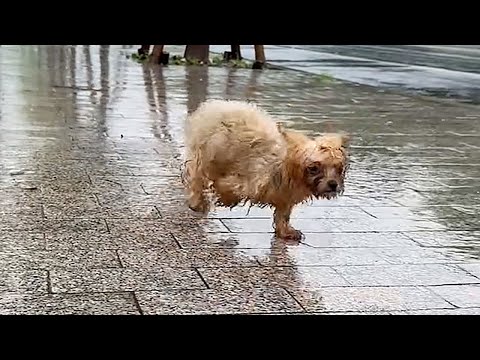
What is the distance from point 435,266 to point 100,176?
316cm

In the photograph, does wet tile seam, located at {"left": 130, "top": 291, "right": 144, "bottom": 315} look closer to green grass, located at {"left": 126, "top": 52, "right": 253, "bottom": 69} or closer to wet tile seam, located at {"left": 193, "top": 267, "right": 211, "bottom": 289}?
wet tile seam, located at {"left": 193, "top": 267, "right": 211, "bottom": 289}

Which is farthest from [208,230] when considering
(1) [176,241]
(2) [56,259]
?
(2) [56,259]

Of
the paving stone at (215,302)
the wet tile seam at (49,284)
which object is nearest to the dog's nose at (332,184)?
the paving stone at (215,302)

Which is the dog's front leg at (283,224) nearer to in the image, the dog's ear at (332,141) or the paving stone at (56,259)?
the dog's ear at (332,141)

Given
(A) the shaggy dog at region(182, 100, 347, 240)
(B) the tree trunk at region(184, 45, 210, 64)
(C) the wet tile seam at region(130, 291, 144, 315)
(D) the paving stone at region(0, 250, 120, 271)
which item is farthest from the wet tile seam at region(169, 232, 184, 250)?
(B) the tree trunk at region(184, 45, 210, 64)

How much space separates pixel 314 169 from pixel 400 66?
17.5 metres

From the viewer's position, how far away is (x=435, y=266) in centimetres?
467

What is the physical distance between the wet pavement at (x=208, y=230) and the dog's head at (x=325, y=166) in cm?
37

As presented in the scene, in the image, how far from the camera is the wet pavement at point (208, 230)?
158 inches

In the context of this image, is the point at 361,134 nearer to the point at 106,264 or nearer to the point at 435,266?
the point at 435,266

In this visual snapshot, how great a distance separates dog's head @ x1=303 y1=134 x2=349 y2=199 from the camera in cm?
489

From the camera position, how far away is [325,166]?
489cm
